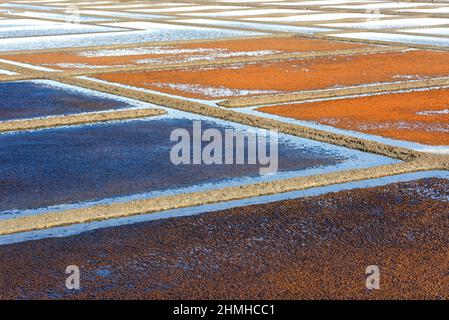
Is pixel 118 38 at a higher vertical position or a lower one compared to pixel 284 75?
lower

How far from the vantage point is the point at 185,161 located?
354 inches

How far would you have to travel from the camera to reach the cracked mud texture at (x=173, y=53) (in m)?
17.1

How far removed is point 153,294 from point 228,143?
172 inches

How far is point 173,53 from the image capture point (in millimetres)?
18203

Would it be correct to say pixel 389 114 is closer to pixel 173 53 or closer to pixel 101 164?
pixel 101 164

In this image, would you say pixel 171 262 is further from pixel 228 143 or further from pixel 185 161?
pixel 228 143

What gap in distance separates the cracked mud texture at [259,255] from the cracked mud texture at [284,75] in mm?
5832

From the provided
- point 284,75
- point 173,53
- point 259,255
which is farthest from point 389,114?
point 173,53

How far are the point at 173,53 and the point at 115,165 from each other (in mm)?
9577

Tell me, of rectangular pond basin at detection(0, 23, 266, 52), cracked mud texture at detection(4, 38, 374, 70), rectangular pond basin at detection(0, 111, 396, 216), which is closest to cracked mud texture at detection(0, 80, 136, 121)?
rectangular pond basin at detection(0, 111, 396, 216)

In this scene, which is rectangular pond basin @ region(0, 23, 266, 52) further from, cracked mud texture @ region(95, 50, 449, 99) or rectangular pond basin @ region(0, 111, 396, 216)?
rectangular pond basin @ region(0, 111, 396, 216)

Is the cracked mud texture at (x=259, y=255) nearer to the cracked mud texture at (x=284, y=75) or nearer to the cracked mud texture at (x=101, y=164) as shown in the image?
the cracked mud texture at (x=101, y=164)
